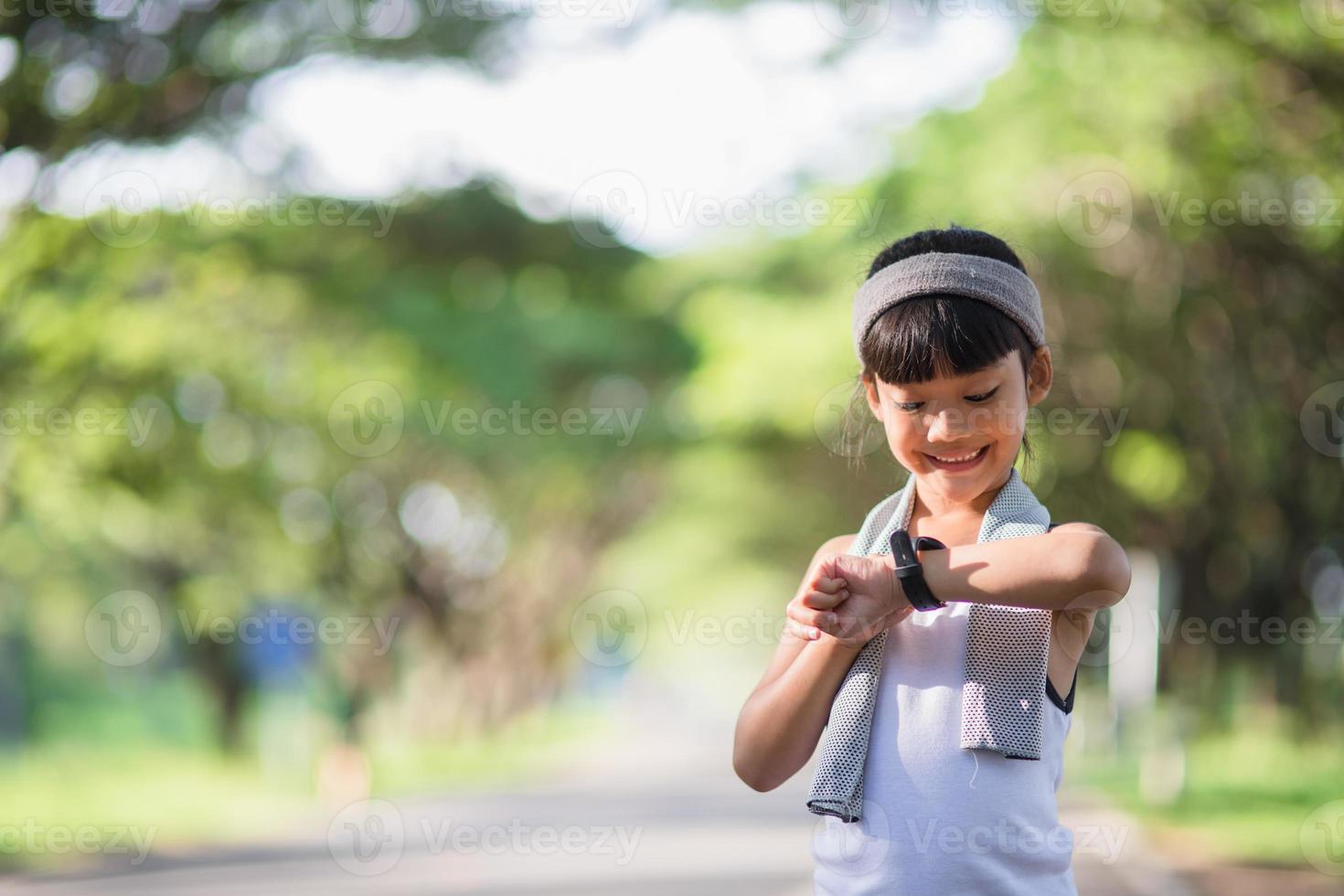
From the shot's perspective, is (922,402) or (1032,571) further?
(922,402)

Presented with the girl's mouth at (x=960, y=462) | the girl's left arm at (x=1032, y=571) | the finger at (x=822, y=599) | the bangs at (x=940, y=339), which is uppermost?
the bangs at (x=940, y=339)

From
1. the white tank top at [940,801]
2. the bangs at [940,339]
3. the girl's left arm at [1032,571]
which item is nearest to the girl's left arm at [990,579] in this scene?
the girl's left arm at [1032,571]

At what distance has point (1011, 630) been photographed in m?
2.11

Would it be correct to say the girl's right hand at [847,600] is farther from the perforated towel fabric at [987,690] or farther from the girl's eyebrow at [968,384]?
the girl's eyebrow at [968,384]

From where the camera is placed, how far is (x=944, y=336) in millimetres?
2135

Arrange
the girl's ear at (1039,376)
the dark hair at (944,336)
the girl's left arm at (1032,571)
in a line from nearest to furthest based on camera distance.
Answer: the girl's left arm at (1032,571)
the dark hair at (944,336)
the girl's ear at (1039,376)

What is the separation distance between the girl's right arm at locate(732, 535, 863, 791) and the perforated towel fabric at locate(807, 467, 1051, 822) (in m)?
0.03

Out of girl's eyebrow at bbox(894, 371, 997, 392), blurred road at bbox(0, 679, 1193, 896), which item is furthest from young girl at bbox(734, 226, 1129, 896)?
blurred road at bbox(0, 679, 1193, 896)

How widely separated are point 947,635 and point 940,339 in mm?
384

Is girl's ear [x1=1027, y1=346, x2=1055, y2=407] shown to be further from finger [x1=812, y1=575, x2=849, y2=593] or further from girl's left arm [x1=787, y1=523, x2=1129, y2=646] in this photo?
finger [x1=812, y1=575, x2=849, y2=593]

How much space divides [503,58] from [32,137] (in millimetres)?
3523

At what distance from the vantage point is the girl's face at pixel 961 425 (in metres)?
2.15

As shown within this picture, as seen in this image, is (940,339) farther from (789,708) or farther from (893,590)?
(789,708)

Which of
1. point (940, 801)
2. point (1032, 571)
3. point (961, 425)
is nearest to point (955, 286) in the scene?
point (961, 425)
